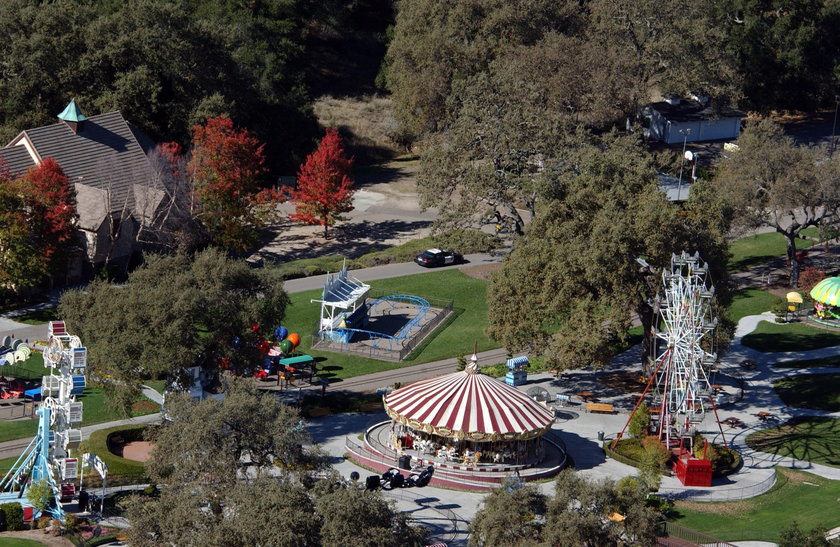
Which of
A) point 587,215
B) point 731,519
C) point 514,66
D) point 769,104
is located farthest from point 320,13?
point 731,519

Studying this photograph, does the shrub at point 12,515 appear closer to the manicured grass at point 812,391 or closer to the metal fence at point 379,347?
the metal fence at point 379,347

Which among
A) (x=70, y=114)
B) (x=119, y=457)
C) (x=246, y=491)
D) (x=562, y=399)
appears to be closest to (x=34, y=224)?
(x=70, y=114)

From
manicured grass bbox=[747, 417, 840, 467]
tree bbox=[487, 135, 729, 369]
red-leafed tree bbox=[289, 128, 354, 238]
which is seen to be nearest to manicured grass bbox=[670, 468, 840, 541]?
manicured grass bbox=[747, 417, 840, 467]

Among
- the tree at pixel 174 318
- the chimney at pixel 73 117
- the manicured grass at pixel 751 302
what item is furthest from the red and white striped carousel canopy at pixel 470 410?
the chimney at pixel 73 117

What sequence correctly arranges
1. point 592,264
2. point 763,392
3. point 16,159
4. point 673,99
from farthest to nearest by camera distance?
point 673,99
point 16,159
point 763,392
point 592,264

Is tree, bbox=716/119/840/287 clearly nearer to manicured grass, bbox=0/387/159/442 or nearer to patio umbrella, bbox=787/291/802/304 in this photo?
patio umbrella, bbox=787/291/802/304

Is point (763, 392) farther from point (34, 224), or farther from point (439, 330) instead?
point (34, 224)
